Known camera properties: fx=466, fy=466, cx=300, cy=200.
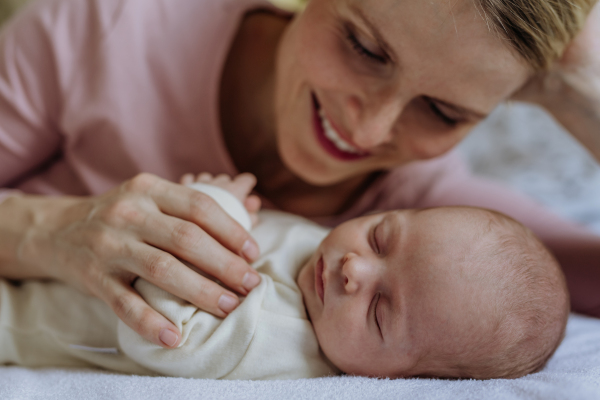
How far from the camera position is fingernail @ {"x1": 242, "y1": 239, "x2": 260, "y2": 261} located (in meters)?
0.97

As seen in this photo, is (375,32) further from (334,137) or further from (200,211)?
(200,211)

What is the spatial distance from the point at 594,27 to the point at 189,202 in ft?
3.56

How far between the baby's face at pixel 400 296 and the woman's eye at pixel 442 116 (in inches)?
8.7

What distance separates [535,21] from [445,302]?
1.83 ft

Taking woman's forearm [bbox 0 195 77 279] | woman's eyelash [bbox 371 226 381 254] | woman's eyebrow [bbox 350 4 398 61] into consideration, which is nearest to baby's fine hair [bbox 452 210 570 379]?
woman's eyelash [bbox 371 226 381 254]

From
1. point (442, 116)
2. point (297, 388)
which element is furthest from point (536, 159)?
point (297, 388)

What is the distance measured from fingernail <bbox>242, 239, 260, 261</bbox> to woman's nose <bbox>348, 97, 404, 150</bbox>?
0.33 meters

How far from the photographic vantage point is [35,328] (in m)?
1.05

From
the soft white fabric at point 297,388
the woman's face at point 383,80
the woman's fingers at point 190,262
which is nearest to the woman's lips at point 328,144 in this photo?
the woman's face at point 383,80

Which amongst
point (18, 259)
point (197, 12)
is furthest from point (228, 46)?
point (18, 259)

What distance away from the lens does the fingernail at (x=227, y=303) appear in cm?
91

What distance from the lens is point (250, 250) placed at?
98 cm

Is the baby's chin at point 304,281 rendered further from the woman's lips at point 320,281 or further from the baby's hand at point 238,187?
the baby's hand at point 238,187

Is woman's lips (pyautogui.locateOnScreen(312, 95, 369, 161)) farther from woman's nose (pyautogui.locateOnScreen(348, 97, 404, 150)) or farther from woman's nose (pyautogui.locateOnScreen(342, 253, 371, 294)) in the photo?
woman's nose (pyautogui.locateOnScreen(342, 253, 371, 294))
